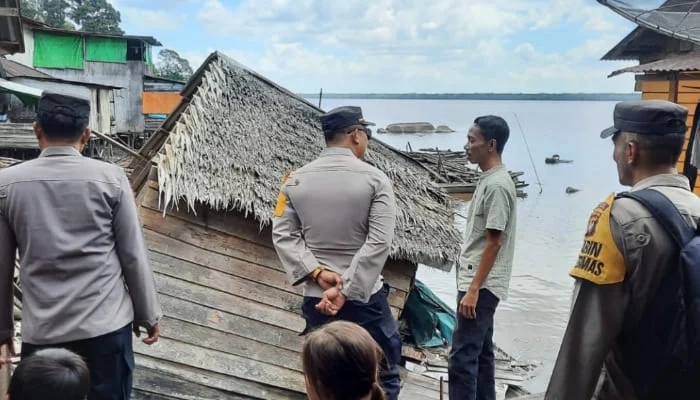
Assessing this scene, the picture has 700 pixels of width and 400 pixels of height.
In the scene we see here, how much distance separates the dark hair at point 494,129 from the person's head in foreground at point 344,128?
88 cm

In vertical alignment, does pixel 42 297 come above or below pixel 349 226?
below

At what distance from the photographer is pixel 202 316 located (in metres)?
5.54

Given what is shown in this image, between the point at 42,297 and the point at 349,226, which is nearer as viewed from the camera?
the point at 42,297

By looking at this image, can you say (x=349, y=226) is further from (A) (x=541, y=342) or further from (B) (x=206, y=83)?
(A) (x=541, y=342)

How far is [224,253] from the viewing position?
Result: 570 centimetres

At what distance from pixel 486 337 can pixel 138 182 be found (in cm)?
375

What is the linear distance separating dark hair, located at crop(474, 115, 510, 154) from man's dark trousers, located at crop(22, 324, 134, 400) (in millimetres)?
2408

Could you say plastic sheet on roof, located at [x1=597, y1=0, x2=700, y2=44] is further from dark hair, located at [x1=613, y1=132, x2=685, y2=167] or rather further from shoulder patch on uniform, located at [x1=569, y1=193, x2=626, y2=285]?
shoulder patch on uniform, located at [x1=569, y1=193, x2=626, y2=285]

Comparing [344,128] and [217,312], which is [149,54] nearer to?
[217,312]

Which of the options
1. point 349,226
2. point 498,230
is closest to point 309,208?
point 349,226

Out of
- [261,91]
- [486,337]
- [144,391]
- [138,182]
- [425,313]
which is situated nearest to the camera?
[486,337]

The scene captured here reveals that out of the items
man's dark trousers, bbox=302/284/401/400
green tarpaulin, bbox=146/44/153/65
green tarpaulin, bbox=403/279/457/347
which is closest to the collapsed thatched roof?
green tarpaulin, bbox=403/279/457/347

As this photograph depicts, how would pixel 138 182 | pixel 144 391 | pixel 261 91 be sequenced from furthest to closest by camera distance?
pixel 261 91 → pixel 138 182 → pixel 144 391

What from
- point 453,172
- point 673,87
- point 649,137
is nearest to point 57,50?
point 453,172
